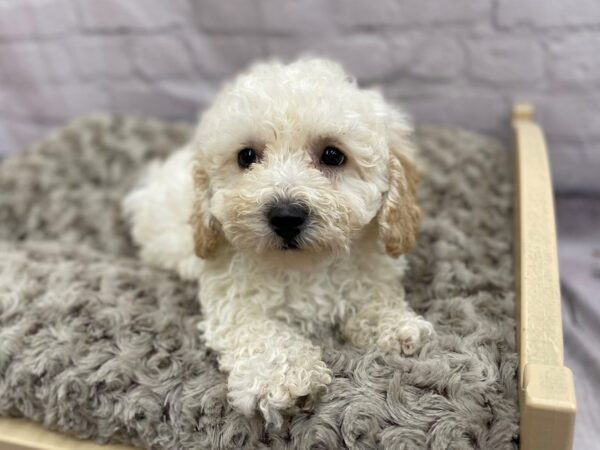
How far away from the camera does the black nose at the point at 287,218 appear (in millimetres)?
1440

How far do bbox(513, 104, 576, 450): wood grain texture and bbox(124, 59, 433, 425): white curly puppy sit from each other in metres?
0.28

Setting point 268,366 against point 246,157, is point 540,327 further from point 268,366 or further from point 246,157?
point 246,157

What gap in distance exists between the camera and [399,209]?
163 cm

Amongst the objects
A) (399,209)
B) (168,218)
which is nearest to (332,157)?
(399,209)

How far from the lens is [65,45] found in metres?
2.96

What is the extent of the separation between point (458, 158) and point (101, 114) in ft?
5.33

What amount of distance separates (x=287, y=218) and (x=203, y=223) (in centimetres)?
32

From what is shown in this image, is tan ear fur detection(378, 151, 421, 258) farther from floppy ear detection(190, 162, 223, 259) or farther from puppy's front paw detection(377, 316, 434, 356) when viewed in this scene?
floppy ear detection(190, 162, 223, 259)

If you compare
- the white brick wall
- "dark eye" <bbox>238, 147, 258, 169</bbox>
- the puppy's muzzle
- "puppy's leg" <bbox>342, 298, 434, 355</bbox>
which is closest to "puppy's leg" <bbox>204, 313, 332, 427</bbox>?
"puppy's leg" <bbox>342, 298, 434, 355</bbox>

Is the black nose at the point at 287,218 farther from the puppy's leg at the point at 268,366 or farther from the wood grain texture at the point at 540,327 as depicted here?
the wood grain texture at the point at 540,327

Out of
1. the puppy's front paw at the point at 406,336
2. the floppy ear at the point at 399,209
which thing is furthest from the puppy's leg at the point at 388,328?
the floppy ear at the point at 399,209

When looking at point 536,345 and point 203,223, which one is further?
point 203,223

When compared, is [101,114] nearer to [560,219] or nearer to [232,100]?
[232,100]

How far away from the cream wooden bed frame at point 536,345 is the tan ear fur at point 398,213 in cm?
31
